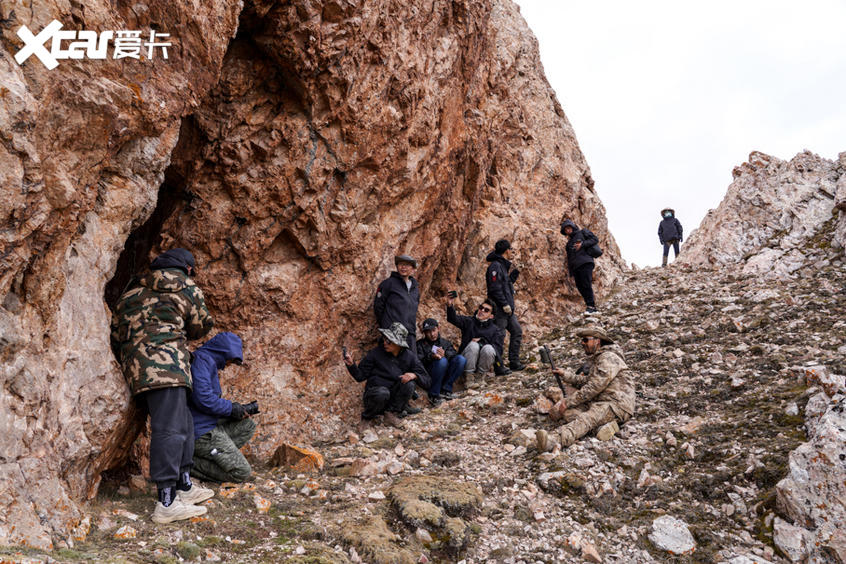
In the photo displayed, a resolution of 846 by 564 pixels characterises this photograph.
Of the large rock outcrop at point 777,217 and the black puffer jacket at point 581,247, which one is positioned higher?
the large rock outcrop at point 777,217

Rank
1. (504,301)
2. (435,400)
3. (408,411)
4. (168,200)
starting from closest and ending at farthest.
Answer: (168,200) → (408,411) → (435,400) → (504,301)

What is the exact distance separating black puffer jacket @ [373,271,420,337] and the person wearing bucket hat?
411 millimetres

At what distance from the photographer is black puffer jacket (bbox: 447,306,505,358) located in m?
11.0

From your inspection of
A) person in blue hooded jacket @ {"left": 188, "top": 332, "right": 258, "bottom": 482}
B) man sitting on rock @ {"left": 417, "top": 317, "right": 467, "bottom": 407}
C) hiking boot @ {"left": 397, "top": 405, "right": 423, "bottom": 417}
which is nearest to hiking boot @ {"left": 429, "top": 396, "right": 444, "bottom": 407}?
man sitting on rock @ {"left": 417, "top": 317, "right": 467, "bottom": 407}

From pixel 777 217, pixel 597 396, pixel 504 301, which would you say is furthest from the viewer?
pixel 777 217

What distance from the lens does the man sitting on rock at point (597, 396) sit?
738cm

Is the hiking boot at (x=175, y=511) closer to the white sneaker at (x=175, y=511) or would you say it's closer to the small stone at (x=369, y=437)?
the white sneaker at (x=175, y=511)

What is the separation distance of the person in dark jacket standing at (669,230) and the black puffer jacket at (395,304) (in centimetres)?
1641

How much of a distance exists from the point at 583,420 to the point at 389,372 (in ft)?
10.1

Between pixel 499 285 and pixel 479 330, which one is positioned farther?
pixel 499 285

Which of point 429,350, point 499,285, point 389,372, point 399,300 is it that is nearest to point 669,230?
point 499,285

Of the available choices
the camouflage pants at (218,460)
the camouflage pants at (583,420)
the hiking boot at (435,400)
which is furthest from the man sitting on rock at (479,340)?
the camouflage pants at (218,460)

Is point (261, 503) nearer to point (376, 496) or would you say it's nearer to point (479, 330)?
point (376, 496)

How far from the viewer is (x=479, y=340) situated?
1095 cm
